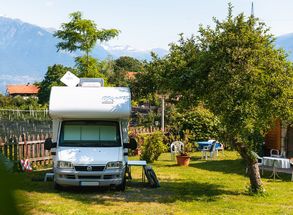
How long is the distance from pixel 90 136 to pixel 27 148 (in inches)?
221

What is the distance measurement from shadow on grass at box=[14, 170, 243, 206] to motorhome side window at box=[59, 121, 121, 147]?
47.9 inches

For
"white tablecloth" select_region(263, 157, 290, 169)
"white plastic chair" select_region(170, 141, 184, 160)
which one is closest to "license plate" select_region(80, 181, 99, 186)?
"white tablecloth" select_region(263, 157, 290, 169)

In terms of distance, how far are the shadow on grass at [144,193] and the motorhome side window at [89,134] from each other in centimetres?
122

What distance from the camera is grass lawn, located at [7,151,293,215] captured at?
9758 mm

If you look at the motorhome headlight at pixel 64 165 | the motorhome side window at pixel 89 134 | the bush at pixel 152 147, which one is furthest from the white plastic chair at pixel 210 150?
the motorhome headlight at pixel 64 165

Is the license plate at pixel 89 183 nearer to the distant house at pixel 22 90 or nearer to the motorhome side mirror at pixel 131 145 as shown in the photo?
the motorhome side mirror at pixel 131 145

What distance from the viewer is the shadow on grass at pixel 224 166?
53.8 feet

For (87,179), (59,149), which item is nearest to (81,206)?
(87,179)

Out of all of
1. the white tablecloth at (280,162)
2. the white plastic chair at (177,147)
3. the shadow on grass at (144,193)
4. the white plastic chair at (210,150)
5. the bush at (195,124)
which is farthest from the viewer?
the bush at (195,124)

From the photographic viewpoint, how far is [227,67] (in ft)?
32.6

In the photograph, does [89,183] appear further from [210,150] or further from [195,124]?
[195,124]

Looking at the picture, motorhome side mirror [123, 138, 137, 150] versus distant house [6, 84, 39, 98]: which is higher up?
distant house [6, 84, 39, 98]

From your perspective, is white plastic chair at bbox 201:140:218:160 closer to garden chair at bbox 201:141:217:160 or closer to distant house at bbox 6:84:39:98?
garden chair at bbox 201:141:217:160

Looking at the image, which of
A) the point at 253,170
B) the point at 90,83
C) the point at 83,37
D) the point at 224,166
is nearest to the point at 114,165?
the point at 90,83
